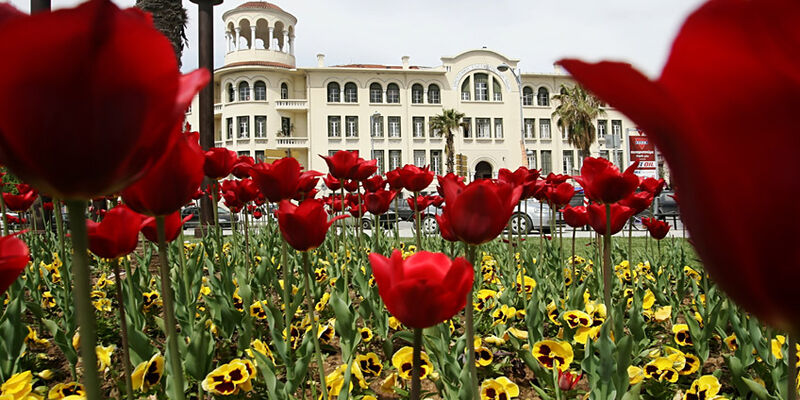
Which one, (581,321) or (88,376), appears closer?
(88,376)

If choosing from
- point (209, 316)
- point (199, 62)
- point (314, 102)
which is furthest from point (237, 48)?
point (209, 316)

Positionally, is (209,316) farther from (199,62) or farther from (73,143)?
(199,62)

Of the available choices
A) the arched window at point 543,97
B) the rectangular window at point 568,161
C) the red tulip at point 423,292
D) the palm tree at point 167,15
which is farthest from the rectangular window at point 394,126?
the red tulip at point 423,292

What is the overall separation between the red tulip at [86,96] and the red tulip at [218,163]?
1.72 metres

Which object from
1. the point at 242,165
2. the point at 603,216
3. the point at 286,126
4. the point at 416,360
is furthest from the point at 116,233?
the point at 286,126

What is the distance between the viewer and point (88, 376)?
39 centimetres

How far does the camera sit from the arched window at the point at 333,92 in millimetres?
36031

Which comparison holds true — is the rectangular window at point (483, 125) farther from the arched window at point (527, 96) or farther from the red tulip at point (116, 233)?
the red tulip at point (116, 233)

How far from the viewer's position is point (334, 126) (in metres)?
35.5

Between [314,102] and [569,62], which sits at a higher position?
[314,102]

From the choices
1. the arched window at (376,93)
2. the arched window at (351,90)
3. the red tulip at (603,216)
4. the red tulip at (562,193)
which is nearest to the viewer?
the red tulip at (603,216)

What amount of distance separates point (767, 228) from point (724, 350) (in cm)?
233

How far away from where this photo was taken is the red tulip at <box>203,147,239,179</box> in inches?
80.6

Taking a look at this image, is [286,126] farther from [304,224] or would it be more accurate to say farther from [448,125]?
[304,224]
